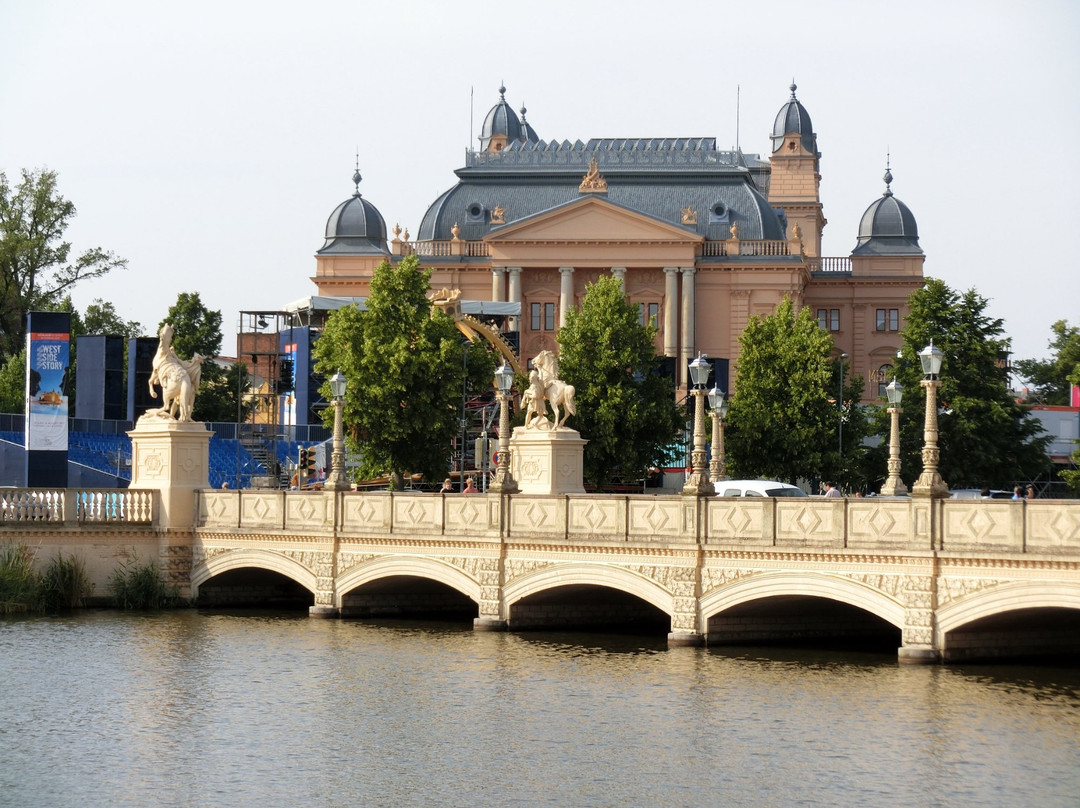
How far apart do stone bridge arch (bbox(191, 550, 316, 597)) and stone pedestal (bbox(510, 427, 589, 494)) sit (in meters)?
5.52

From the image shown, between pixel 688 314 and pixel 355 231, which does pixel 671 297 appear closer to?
pixel 688 314

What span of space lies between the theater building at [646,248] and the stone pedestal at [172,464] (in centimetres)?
5419

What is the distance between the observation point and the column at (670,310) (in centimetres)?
10244

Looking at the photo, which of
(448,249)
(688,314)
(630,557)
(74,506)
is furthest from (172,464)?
(448,249)

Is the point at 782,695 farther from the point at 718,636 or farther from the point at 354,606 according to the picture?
the point at 354,606

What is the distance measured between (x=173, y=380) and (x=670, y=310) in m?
58.1

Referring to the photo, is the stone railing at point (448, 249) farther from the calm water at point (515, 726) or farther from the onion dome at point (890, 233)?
the calm water at point (515, 726)

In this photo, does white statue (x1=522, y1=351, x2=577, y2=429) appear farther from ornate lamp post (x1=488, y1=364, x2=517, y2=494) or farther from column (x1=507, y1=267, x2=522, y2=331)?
column (x1=507, y1=267, x2=522, y2=331)

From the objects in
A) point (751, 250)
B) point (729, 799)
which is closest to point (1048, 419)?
point (751, 250)

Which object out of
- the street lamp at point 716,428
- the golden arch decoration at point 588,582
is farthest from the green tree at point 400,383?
the golden arch decoration at point 588,582

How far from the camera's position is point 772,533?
35500 mm

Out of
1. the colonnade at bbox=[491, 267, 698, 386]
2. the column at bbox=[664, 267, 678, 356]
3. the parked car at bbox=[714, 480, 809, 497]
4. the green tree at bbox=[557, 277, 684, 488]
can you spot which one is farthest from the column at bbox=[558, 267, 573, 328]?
the parked car at bbox=[714, 480, 809, 497]

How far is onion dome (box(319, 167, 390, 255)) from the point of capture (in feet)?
351

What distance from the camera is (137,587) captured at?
149 ft
